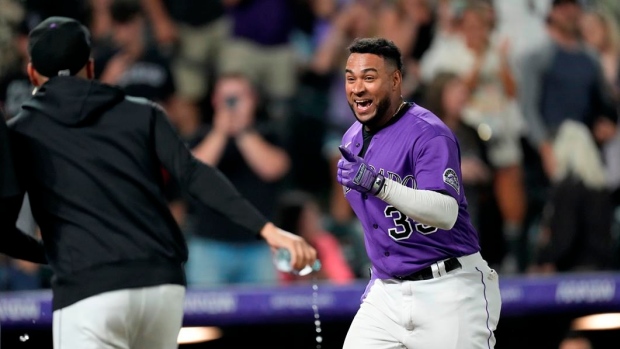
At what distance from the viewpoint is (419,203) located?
361 centimetres

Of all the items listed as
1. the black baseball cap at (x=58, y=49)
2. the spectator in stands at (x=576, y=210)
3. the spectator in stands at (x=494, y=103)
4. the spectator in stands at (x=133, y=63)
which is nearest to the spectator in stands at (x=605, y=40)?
the spectator in stands at (x=576, y=210)

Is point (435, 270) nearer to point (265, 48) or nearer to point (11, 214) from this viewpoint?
point (11, 214)

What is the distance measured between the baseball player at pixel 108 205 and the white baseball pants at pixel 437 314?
63 centimetres

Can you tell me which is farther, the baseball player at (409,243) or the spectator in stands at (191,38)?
the spectator in stands at (191,38)

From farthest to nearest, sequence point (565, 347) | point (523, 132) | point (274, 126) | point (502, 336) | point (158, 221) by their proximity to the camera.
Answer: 1. point (523, 132)
2. point (274, 126)
3. point (502, 336)
4. point (565, 347)
5. point (158, 221)

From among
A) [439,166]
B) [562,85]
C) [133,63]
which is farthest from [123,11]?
[439,166]

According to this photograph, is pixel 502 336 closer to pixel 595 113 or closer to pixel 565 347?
pixel 565 347

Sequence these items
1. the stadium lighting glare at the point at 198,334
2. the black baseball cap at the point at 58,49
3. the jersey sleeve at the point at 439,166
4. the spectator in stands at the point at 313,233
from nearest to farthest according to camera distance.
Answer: the black baseball cap at the point at 58,49 < the jersey sleeve at the point at 439,166 < the stadium lighting glare at the point at 198,334 < the spectator in stands at the point at 313,233

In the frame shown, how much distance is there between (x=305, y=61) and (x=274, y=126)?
629 mm

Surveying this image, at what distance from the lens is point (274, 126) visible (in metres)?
7.84

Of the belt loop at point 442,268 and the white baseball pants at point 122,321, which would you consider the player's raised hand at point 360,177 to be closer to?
the belt loop at point 442,268

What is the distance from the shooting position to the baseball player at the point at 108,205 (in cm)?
329

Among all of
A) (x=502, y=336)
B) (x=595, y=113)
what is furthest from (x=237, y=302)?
(x=595, y=113)

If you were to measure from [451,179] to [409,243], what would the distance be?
0.32 meters
